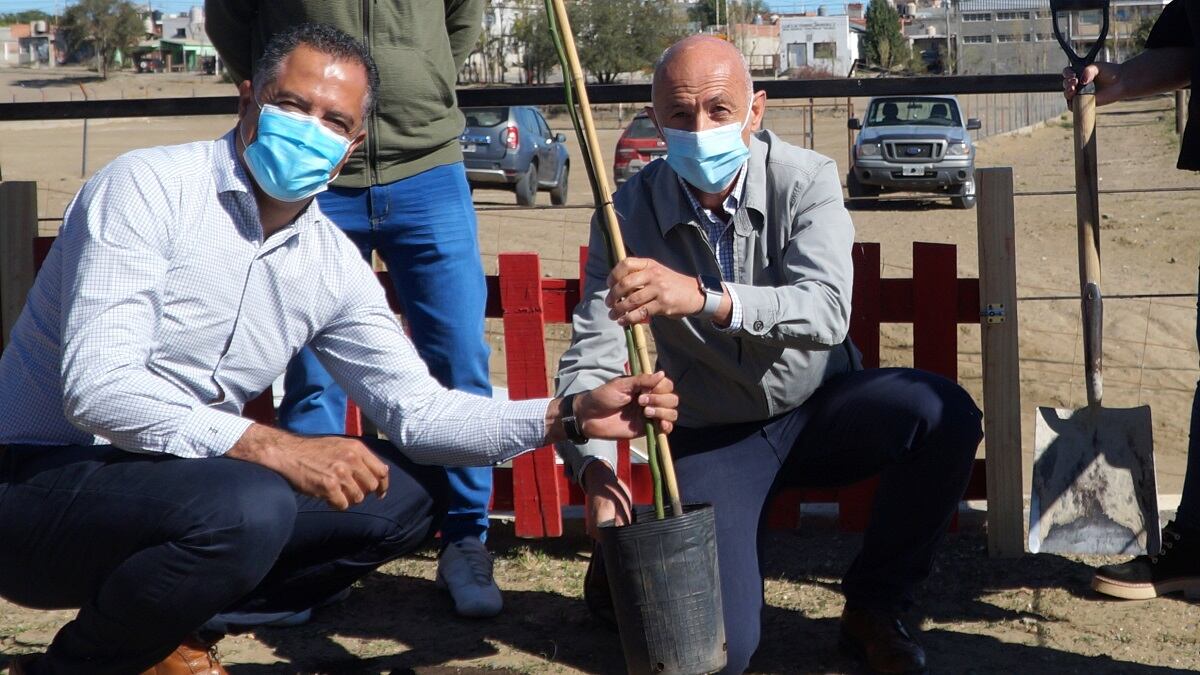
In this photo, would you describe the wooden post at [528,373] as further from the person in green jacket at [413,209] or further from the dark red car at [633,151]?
the dark red car at [633,151]

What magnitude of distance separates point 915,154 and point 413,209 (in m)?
17.4

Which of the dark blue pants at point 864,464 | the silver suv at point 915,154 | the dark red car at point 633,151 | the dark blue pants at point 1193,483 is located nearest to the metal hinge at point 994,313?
the dark blue pants at point 1193,483

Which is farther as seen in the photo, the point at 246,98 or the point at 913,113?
the point at 913,113

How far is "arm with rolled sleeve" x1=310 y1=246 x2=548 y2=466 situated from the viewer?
273 centimetres

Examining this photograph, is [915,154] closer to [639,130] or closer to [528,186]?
[639,130]

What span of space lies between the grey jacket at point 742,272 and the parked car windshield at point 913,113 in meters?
18.4

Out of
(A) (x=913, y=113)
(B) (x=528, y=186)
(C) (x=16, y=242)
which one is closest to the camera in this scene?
(C) (x=16, y=242)

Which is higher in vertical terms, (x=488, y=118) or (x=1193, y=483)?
(x=488, y=118)

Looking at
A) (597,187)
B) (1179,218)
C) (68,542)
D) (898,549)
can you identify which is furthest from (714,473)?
(1179,218)

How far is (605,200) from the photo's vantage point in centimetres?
267

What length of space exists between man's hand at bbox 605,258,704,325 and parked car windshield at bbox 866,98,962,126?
62.2 feet

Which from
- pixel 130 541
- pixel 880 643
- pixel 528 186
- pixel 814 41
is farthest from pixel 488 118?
pixel 814 41

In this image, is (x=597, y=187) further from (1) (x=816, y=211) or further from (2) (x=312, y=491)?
(2) (x=312, y=491)

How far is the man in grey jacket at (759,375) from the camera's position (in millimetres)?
2949
